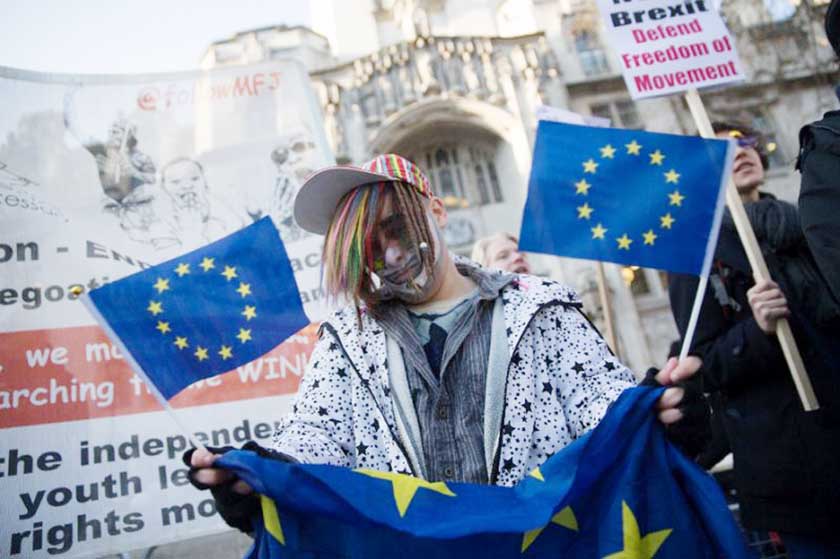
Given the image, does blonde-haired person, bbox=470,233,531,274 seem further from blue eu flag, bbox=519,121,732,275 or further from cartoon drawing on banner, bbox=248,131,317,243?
blue eu flag, bbox=519,121,732,275

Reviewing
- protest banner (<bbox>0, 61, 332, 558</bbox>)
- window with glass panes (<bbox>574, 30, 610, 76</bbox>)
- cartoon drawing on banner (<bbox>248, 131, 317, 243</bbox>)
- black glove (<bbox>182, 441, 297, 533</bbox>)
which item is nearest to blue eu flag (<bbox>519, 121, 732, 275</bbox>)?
black glove (<bbox>182, 441, 297, 533</bbox>)

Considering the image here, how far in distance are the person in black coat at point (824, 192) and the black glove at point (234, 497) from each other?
1.63 metres

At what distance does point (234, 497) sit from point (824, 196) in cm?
184

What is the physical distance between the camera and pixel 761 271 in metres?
2.12

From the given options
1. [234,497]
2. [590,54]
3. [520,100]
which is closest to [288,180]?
[234,497]

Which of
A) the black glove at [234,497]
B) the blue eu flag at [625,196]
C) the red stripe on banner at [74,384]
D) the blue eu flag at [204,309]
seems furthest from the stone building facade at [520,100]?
the black glove at [234,497]

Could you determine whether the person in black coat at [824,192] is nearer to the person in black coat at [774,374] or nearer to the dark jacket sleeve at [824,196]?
the dark jacket sleeve at [824,196]

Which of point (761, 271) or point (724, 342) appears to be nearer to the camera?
point (761, 271)

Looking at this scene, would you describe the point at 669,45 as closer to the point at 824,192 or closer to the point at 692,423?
the point at 824,192

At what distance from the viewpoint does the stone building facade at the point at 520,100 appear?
563 inches

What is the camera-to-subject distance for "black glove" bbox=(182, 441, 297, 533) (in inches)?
51.0

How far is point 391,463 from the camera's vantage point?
1.50 meters

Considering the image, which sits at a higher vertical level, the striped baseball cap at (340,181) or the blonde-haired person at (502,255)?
the blonde-haired person at (502,255)

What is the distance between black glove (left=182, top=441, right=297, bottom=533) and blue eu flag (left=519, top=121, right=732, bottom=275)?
3.53 feet
